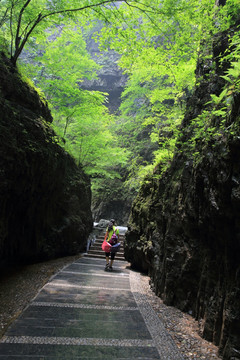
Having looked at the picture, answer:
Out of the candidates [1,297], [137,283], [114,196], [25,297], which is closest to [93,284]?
[137,283]

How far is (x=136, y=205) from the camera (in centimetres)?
964

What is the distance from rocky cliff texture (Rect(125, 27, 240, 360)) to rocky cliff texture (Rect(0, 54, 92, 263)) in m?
4.06

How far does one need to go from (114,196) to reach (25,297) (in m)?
15.8

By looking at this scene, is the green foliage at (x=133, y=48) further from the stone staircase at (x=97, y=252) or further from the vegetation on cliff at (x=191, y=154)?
the stone staircase at (x=97, y=252)

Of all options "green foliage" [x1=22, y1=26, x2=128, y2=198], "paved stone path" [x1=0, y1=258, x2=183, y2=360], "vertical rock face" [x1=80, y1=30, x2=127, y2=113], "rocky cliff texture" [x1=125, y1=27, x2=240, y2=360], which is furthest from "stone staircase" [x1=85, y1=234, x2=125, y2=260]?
"vertical rock face" [x1=80, y1=30, x2=127, y2=113]

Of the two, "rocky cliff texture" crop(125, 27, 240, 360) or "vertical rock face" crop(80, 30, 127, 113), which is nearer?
"rocky cliff texture" crop(125, 27, 240, 360)

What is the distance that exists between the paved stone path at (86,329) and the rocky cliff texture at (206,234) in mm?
779

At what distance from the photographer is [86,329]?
137 inches

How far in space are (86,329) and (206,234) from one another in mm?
2719

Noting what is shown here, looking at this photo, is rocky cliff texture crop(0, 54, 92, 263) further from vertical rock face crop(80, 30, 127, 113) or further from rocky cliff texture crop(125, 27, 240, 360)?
vertical rock face crop(80, 30, 127, 113)

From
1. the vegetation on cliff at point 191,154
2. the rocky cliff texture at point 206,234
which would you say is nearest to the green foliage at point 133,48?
the vegetation on cliff at point 191,154

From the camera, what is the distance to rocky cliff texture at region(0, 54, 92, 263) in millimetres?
5398

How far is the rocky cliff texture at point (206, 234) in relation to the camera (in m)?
2.89

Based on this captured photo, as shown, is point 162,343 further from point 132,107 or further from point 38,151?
point 132,107
